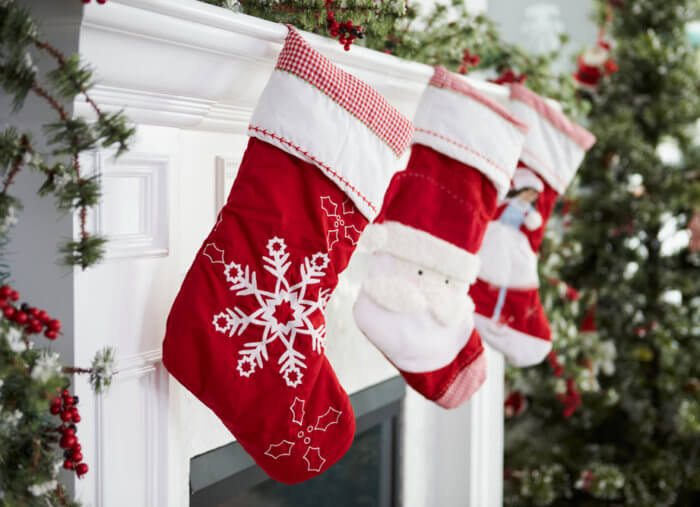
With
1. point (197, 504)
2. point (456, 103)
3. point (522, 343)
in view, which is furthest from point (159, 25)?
point (522, 343)

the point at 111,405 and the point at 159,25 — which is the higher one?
the point at 159,25

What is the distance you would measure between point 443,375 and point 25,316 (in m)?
0.81

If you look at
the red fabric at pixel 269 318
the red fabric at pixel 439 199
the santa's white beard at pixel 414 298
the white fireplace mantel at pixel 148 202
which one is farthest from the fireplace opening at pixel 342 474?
the red fabric at pixel 439 199

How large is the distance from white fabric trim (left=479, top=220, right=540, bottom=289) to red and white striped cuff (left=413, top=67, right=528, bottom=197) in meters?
0.29

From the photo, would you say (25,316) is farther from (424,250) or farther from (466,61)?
(466,61)

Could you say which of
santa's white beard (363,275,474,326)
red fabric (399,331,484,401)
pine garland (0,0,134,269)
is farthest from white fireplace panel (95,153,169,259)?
red fabric (399,331,484,401)

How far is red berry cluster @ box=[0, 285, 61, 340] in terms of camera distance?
1.94ft

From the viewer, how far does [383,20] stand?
989mm

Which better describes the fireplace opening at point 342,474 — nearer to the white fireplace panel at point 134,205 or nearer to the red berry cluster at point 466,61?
the white fireplace panel at point 134,205

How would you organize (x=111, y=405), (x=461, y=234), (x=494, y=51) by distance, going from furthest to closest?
1. (x=494, y=51)
2. (x=461, y=234)
3. (x=111, y=405)

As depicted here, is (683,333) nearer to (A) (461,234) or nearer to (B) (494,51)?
(B) (494,51)

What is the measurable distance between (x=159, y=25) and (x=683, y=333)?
2.48 meters

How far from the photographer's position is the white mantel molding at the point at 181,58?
0.69m

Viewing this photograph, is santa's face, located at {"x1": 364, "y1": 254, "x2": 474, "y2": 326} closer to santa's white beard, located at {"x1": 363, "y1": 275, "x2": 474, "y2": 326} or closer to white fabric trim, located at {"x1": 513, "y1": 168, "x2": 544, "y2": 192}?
santa's white beard, located at {"x1": 363, "y1": 275, "x2": 474, "y2": 326}
